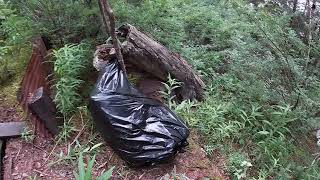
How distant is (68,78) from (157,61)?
0.81 metres

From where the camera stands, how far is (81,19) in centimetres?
352

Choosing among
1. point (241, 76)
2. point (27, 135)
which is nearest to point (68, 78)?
point (27, 135)

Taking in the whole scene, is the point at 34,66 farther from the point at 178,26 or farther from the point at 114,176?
the point at 178,26

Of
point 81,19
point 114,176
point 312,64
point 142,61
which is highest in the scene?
point 81,19

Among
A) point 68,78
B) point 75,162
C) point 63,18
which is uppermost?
point 63,18

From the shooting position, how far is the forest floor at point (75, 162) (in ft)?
8.95

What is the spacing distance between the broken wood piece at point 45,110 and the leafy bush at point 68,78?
0.26 ft

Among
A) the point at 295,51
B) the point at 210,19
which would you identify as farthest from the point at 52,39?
the point at 295,51

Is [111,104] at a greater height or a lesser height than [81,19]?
lesser

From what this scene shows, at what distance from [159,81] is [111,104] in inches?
31.0

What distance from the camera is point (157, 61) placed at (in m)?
3.27

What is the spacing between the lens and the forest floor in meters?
2.73

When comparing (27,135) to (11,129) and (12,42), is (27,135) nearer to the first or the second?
(11,129)

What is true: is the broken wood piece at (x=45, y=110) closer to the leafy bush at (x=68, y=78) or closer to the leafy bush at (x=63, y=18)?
the leafy bush at (x=68, y=78)
